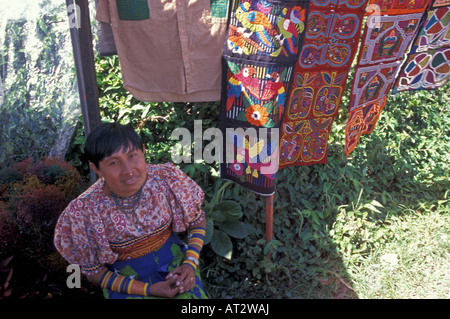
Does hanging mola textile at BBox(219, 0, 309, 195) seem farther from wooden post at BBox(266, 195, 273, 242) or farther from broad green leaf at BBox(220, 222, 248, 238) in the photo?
broad green leaf at BBox(220, 222, 248, 238)

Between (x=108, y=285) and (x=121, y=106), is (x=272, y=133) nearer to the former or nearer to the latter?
(x=108, y=285)

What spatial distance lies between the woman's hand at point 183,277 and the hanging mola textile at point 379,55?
1564 millimetres

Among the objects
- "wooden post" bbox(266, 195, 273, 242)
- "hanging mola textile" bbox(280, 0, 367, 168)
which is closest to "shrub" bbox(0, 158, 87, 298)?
"wooden post" bbox(266, 195, 273, 242)

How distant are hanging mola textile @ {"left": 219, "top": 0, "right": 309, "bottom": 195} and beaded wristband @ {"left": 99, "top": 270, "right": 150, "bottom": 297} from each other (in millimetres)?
1098

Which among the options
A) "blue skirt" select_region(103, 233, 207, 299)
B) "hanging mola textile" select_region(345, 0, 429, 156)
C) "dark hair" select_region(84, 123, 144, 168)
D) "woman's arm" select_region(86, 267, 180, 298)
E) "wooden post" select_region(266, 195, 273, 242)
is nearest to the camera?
"dark hair" select_region(84, 123, 144, 168)

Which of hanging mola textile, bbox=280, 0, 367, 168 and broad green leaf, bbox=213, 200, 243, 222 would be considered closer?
hanging mola textile, bbox=280, 0, 367, 168

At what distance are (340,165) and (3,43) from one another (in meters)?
2.88

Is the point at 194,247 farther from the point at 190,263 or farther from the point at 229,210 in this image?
the point at 229,210

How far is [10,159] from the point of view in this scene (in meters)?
2.86

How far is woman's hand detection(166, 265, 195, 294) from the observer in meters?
1.80

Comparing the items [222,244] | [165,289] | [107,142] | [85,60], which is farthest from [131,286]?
[85,60]

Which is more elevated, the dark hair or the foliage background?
the dark hair

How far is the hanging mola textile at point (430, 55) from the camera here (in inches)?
105

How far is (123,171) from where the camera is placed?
168cm
